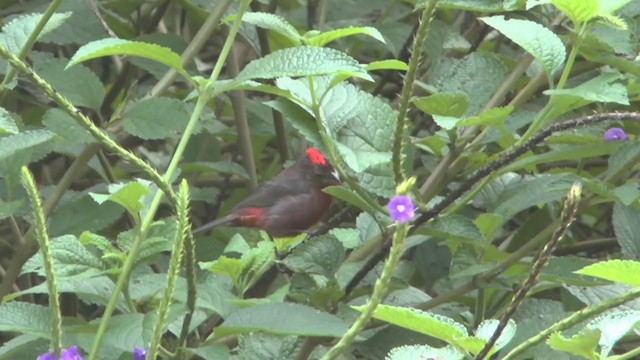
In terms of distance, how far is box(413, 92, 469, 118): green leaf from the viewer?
71.4 inches

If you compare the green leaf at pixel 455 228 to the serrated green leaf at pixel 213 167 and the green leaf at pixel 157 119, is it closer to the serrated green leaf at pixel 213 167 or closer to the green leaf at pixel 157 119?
the green leaf at pixel 157 119

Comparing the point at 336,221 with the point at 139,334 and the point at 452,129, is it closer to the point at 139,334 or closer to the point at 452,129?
the point at 452,129

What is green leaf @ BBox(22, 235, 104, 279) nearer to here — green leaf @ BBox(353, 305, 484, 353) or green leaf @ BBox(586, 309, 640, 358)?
green leaf @ BBox(353, 305, 484, 353)

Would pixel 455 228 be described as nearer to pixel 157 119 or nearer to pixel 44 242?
pixel 157 119

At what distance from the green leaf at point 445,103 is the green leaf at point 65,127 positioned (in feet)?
Answer: 2.16

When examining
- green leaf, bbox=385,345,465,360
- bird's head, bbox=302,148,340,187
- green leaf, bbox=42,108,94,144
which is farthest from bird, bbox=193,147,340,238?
green leaf, bbox=385,345,465,360

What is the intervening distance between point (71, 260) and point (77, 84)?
0.84 metres

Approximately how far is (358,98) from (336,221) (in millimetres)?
382

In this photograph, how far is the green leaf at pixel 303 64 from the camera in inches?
61.4

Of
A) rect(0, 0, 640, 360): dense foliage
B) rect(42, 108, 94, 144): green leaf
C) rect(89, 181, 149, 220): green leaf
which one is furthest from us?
rect(42, 108, 94, 144): green leaf

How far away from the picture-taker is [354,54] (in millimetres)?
3137

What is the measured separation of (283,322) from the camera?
1.60 m

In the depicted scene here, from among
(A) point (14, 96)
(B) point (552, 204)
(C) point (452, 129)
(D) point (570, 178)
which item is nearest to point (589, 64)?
(B) point (552, 204)

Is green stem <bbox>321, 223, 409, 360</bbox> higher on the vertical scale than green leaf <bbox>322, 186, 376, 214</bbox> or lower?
higher
